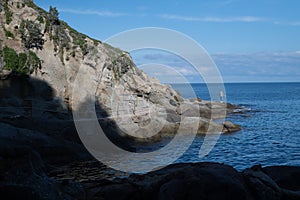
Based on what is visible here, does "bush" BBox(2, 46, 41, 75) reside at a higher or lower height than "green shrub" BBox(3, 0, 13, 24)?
lower

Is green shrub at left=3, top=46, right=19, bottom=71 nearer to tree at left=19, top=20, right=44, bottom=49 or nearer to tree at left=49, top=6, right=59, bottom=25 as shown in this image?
tree at left=19, top=20, right=44, bottom=49

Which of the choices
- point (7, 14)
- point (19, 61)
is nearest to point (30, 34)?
point (19, 61)

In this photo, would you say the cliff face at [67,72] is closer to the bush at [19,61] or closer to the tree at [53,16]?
the bush at [19,61]

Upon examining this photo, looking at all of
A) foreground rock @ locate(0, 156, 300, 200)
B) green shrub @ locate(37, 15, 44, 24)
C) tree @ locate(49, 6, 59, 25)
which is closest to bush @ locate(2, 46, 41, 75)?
green shrub @ locate(37, 15, 44, 24)

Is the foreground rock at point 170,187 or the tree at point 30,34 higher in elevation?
the tree at point 30,34

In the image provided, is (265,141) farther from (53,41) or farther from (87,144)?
(53,41)

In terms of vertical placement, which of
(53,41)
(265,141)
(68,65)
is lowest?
(265,141)

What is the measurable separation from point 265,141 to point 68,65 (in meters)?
23.1

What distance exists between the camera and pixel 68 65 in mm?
40219

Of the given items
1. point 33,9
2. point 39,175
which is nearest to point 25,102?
point 33,9

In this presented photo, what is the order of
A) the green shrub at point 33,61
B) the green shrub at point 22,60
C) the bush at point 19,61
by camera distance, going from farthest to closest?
→ 1. the green shrub at point 33,61
2. the green shrub at point 22,60
3. the bush at point 19,61

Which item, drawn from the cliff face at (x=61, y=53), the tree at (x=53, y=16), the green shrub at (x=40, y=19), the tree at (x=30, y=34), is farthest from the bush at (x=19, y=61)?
the tree at (x=53, y=16)

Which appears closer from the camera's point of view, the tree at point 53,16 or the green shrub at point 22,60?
the green shrub at point 22,60

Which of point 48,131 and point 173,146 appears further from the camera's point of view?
point 173,146
